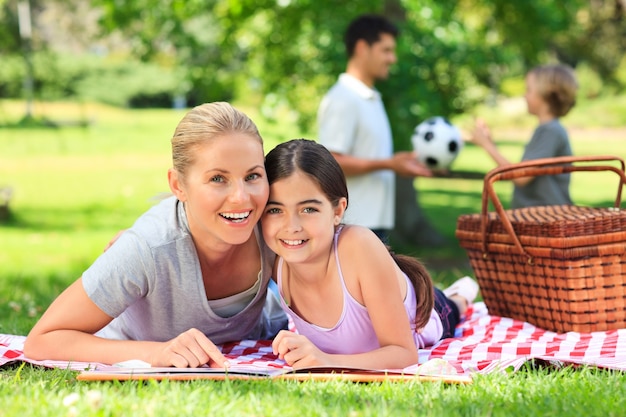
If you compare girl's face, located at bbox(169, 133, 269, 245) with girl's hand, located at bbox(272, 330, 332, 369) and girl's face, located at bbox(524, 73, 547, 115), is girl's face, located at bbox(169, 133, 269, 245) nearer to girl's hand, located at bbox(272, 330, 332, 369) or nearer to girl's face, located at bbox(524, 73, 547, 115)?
girl's hand, located at bbox(272, 330, 332, 369)

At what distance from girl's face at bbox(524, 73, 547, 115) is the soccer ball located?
515 mm

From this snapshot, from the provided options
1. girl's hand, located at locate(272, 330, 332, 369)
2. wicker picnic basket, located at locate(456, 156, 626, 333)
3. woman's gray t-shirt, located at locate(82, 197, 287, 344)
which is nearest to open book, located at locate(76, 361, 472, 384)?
girl's hand, located at locate(272, 330, 332, 369)

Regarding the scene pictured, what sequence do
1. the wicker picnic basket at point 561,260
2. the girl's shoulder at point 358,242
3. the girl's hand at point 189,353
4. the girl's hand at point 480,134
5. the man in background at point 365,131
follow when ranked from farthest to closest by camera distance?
the girl's hand at point 480,134 → the man in background at point 365,131 → the wicker picnic basket at point 561,260 → the girl's shoulder at point 358,242 → the girl's hand at point 189,353

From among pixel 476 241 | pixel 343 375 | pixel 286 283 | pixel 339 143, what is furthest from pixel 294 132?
pixel 343 375

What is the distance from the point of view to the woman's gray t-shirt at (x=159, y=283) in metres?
3.04

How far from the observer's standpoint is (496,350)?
3.41m

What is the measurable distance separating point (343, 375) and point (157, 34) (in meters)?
8.45

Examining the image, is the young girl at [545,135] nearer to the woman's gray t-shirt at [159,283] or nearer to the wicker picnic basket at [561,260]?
the wicker picnic basket at [561,260]

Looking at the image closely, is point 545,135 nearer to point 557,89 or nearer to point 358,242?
point 557,89

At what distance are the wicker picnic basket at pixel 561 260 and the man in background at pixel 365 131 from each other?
4.01 ft

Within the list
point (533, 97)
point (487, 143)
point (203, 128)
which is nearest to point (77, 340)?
point (203, 128)

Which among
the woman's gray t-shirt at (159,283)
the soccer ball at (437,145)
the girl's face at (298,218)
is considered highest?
the soccer ball at (437,145)

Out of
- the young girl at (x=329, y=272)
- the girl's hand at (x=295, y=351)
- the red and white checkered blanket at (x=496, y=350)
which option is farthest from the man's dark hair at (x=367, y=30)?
the girl's hand at (x=295, y=351)

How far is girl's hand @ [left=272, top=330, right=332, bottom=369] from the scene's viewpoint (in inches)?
113
